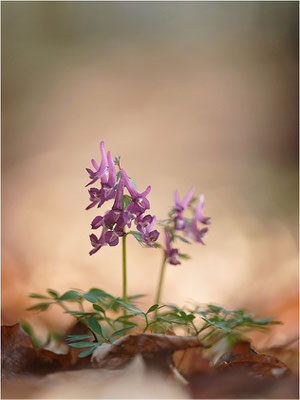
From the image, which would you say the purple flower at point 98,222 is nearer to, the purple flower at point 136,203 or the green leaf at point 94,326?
the purple flower at point 136,203

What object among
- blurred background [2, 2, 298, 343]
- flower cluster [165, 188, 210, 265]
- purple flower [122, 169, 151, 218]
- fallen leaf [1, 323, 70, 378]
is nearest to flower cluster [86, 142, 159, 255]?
purple flower [122, 169, 151, 218]

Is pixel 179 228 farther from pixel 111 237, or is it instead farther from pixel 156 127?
pixel 156 127

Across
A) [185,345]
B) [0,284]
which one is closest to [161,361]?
[185,345]

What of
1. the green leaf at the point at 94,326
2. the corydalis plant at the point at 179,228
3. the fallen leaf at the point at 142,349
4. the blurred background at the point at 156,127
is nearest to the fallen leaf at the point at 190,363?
the fallen leaf at the point at 142,349

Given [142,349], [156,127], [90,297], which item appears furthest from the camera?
[156,127]

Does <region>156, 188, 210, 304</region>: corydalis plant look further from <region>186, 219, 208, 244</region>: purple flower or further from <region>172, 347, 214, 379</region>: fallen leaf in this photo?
<region>172, 347, 214, 379</region>: fallen leaf

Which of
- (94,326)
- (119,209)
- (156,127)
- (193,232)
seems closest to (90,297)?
(94,326)
